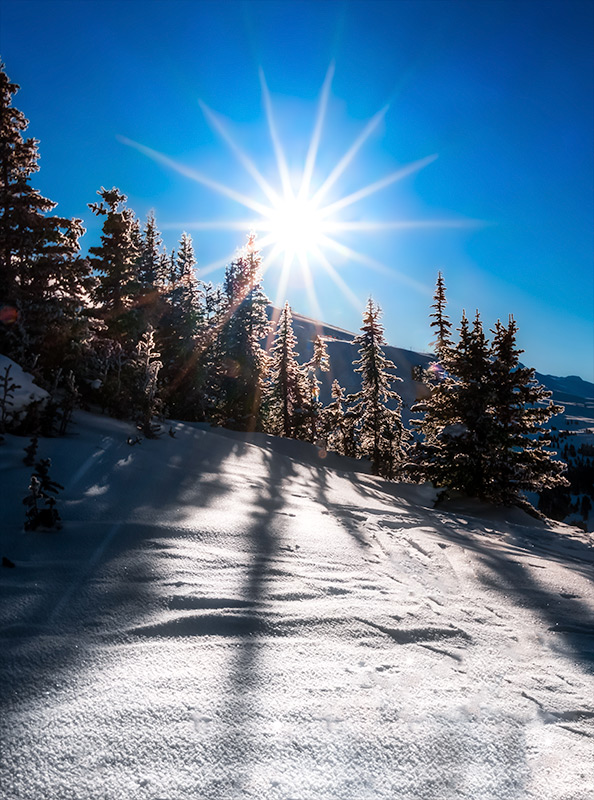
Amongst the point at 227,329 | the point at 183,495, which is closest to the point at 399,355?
the point at 227,329

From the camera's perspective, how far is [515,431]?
39.2ft

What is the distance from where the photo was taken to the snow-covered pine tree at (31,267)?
959 cm

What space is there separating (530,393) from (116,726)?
13.0 meters

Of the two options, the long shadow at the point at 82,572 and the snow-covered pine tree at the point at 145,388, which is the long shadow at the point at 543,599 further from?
the snow-covered pine tree at the point at 145,388

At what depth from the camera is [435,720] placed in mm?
1745

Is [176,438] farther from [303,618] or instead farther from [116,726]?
[116,726]

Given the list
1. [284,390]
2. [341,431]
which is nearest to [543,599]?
[284,390]

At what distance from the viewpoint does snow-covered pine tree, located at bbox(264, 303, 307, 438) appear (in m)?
25.5

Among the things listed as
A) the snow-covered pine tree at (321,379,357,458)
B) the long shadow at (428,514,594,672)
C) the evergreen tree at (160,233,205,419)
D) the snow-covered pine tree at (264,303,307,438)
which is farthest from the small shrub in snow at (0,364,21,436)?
the snow-covered pine tree at (321,379,357,458)

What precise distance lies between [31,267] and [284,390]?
54.1 feet

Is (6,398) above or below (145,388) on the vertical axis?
below

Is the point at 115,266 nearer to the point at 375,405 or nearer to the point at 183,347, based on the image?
the point at 183,347

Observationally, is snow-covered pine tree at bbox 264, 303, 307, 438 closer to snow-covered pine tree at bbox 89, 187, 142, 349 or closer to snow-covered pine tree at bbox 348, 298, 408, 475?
snow-covered pine tree at bbox 348, 298, 408, 475

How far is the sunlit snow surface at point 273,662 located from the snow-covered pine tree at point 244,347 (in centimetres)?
1755
